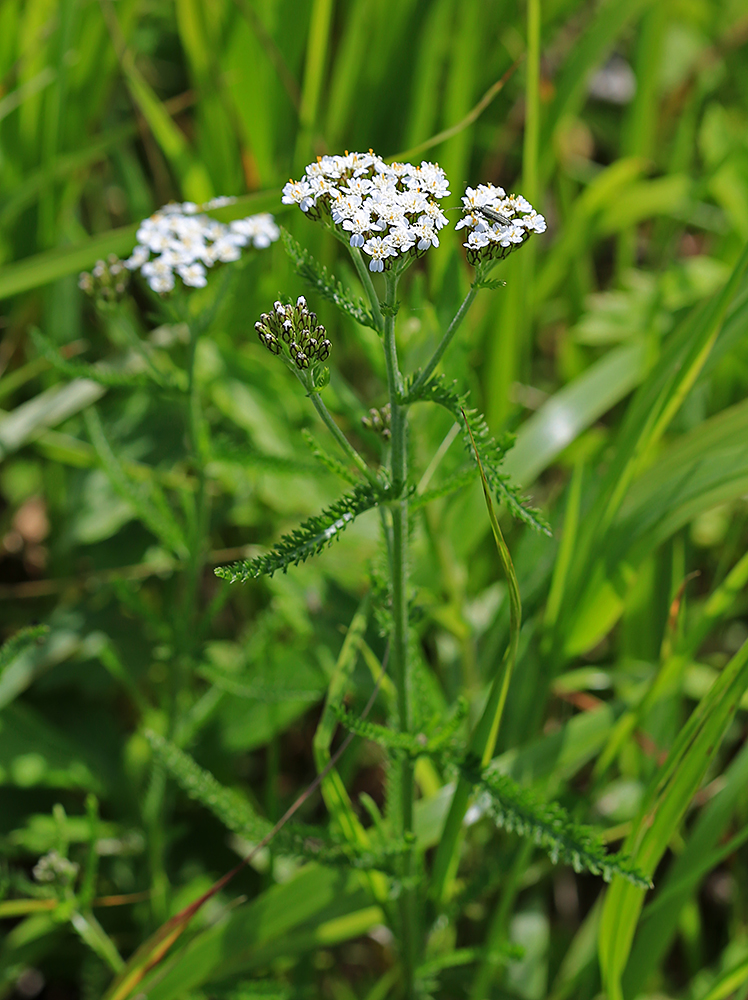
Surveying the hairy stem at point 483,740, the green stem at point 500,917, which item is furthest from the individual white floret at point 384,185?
the green stem at point 500,917

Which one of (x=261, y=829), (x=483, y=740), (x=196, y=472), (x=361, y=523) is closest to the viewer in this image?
(x=483, y=740)

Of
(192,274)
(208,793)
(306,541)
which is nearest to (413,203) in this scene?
(306,541)

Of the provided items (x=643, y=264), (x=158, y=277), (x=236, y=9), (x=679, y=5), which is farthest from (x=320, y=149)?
(x=679, y=5)

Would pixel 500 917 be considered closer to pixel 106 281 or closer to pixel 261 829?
pixel 261 829

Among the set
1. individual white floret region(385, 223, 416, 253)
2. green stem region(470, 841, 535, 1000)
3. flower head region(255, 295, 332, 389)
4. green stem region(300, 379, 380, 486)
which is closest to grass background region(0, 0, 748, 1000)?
green stem region(470, 841, 535, 1000)

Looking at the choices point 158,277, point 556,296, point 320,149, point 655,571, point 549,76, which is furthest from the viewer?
point 549,76

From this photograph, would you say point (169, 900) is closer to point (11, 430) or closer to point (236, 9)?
point (11, 430)

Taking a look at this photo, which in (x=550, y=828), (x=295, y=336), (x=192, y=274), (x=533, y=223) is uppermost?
(x=192, y=274)
